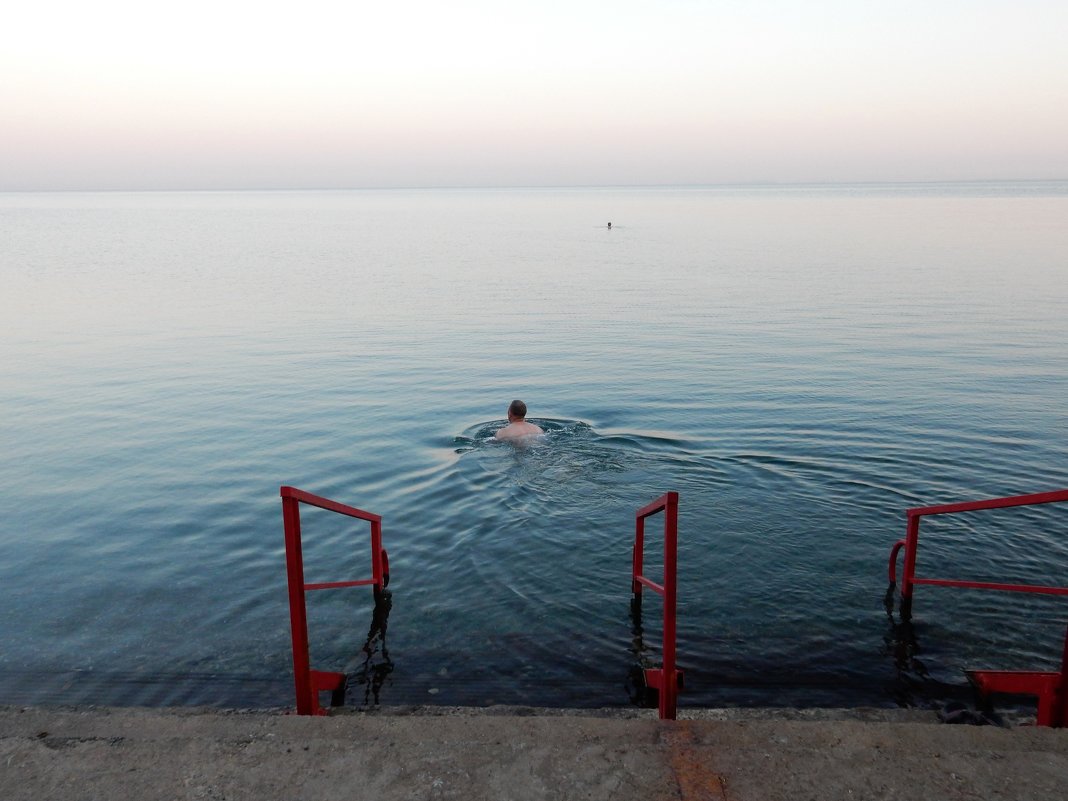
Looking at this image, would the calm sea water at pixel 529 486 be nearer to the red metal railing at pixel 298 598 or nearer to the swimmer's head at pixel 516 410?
the swimmer's head at pixel 516 410

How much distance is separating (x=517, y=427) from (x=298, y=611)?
30.5ft

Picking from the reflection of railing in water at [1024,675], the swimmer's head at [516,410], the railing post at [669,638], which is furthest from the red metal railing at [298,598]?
the swimmer's head at [516,410]

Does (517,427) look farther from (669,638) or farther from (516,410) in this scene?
(669,638)

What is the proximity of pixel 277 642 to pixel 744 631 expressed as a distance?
436 cm

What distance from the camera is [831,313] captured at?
28734 mm

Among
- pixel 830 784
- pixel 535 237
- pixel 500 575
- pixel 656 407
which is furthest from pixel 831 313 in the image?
pixel 535 237

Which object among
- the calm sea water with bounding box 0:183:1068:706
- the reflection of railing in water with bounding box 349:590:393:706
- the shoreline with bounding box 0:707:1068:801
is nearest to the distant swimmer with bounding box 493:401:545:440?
the calm sea water with bounding box 0:183:1068:706

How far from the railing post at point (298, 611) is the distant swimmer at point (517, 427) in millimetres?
8999

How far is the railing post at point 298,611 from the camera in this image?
4.97 meters

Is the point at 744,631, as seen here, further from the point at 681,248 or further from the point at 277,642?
the point at 681,248

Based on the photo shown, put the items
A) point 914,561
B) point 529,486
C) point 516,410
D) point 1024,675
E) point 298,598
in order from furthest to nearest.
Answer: point 516,410
point 529,486
point 914,561
point 1024,675
point 298,598

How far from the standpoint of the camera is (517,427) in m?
14.4

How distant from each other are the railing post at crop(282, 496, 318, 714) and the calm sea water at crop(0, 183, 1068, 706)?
5.68ft

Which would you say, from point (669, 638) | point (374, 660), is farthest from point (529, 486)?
point (669, 638)
